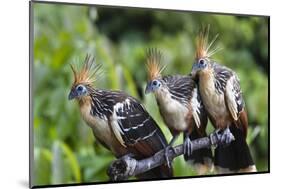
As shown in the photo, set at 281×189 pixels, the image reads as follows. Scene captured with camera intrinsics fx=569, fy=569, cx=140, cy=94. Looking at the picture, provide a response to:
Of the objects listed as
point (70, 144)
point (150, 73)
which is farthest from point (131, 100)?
point (70, 144)

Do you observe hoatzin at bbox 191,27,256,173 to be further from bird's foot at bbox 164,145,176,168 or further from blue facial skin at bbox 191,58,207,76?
bird's foot at bbox 164,145,176,168

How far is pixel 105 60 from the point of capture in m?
3.08

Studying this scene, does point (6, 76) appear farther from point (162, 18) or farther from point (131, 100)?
point (162, 18)

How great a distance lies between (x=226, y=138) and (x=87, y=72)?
0.92m

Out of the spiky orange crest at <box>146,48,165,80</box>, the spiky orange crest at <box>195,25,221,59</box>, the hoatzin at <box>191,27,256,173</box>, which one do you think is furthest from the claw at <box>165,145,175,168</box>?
the spiky orange crest at <box>195,25,221,59</box>

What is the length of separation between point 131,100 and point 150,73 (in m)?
0.19

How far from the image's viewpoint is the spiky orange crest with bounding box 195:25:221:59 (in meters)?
3.28

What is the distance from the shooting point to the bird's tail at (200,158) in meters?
3.23

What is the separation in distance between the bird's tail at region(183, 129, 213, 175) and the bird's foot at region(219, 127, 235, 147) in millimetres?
94

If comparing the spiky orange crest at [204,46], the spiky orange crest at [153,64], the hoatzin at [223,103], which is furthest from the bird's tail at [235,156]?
the spiky orange crest at [153,64]

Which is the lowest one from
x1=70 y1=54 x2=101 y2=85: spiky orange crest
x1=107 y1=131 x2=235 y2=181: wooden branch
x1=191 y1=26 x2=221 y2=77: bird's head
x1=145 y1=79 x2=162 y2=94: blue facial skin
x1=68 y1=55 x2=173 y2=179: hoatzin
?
x1=107 y1=131 x2=235 y2=181: wooden branch

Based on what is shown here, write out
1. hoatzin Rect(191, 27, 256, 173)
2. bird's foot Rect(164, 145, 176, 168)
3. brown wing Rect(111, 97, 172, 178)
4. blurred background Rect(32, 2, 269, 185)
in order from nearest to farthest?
1. blurred background Rect(32, 2, 269, 185)
2. brown wing Rect(111, 97, 172, 178)
3. bird's foot Rect(164, 145, 176, 168)
4. hoatzin Rect(191, 27, 256, 173)

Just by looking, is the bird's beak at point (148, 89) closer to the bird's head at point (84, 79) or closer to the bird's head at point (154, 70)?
the bird's head at point (154, 70)

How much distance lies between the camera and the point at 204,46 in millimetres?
3291
